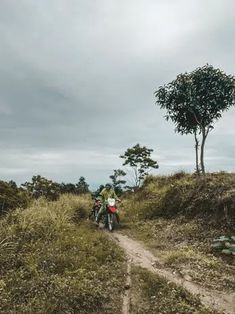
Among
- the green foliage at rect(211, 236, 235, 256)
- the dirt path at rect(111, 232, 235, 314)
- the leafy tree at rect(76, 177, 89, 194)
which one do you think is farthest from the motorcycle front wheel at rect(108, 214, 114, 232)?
the leafy tree at rect(76, 177, 89, 194)

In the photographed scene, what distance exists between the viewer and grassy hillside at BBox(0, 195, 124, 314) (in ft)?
30.0

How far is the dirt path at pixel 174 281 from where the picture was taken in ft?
30.8

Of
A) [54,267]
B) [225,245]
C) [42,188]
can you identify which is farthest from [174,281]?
[42,188]

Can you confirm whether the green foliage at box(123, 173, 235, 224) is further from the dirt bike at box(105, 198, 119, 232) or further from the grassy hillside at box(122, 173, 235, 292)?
the dirt bike at box(105, 198, 119, 232)

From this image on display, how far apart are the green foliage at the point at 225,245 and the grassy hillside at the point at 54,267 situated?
2869mm

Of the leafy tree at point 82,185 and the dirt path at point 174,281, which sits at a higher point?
the leafy tree at point 82,185

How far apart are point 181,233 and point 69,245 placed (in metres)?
4.97

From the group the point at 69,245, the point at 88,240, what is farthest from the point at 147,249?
the point at 69,245

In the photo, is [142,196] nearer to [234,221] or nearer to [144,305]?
[234,221]

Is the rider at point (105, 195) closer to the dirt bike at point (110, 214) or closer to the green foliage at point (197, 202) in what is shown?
the dirt bike at point (110, 214)

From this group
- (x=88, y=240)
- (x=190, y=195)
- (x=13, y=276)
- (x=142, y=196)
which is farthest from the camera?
(x=142, y=196)

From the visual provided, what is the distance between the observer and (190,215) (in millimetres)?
18484

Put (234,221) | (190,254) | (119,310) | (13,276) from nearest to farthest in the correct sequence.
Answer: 1. (119,310)
2. (13,276)
3. (190,254)
4. (234,221)

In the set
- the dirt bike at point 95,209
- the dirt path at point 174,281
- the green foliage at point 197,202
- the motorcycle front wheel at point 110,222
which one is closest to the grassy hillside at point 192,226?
the green foliage at point 197,202
